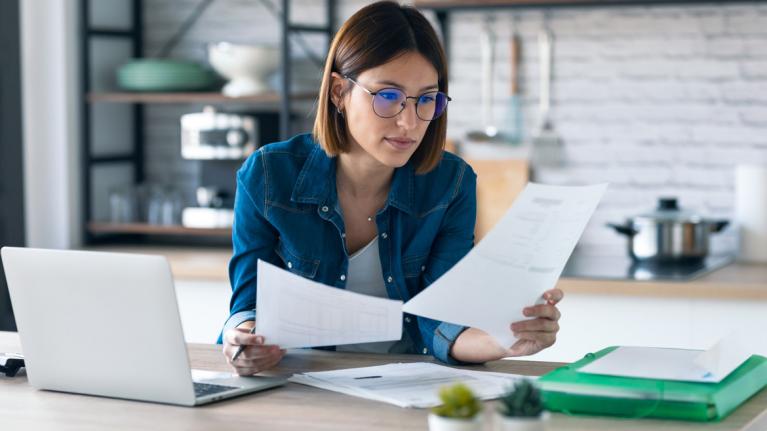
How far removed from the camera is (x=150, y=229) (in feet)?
13.6

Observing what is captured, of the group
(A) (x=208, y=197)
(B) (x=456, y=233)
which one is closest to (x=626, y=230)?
(B) (x=456, y=233)

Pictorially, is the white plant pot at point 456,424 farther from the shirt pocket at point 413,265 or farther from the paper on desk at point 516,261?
the shirt pocket at point 413,265

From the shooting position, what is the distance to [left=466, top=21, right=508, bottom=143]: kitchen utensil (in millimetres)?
4039

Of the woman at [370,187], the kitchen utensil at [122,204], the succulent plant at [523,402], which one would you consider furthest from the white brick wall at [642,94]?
the succulent plant at [523,402]

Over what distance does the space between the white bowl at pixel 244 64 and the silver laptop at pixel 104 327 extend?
7.61 ft

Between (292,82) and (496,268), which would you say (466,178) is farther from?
(292,82)

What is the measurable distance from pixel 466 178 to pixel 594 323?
1254 mm

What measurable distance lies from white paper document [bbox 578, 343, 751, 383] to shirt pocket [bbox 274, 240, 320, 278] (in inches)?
26.6

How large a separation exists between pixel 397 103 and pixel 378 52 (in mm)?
115

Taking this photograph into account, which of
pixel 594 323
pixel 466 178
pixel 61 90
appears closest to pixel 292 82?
pixel 61 90

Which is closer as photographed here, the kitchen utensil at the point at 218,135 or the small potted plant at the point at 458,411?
the small potted plant at the point at 458,411

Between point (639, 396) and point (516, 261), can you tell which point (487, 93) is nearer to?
point (516, 261)

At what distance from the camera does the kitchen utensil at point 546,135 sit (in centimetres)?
400

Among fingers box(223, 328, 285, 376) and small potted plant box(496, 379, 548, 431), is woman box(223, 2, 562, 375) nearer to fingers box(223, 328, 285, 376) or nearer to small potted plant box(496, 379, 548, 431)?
fingers box(223, 328, 285, 376)
